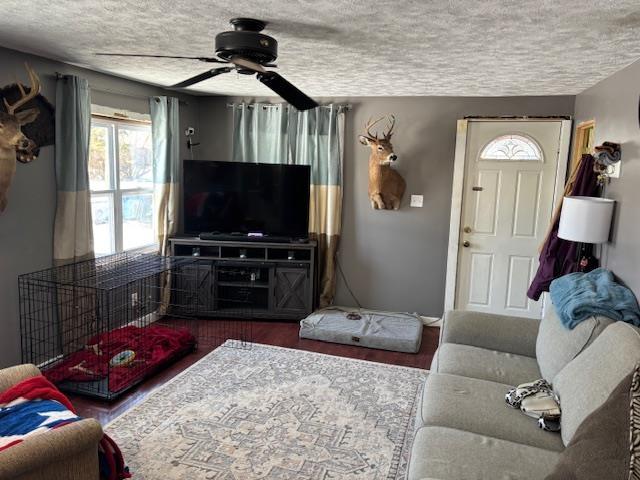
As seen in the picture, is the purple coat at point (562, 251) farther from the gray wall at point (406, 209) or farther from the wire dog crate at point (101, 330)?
the wire dog crate at point (101, 330)

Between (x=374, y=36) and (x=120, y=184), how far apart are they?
2876 mm

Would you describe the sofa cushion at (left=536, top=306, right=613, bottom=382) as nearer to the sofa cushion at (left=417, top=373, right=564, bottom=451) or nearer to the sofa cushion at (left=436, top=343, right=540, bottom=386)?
the sofa cushion at (left=436, top=343, right=540, bottom=386)

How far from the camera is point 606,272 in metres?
2.92

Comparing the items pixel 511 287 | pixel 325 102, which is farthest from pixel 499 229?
pixel 325 102

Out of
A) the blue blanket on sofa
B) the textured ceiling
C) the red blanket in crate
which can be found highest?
the textured ceiling

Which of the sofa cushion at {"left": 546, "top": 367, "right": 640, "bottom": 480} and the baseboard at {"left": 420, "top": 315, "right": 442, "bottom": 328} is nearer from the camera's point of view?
the sofa cushion at {"left": 546, "top": 367, "right": 640, "bottom": 480}

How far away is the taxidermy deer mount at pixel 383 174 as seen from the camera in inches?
183

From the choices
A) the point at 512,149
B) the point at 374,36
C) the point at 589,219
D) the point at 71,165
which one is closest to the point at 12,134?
the point at 71,165

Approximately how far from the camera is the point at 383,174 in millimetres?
4723

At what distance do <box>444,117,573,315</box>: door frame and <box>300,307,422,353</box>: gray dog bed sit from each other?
511 millimetres

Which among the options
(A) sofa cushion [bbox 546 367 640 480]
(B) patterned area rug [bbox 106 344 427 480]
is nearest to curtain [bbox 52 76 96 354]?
(B) patterned area rug [bbox 106 344 427 480]

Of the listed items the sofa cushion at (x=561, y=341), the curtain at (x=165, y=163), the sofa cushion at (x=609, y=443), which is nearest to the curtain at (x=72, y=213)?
the curtain at (x=165, y=163)

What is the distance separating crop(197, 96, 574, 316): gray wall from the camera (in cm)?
469

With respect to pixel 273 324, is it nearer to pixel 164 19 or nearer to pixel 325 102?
pixel 325 102
